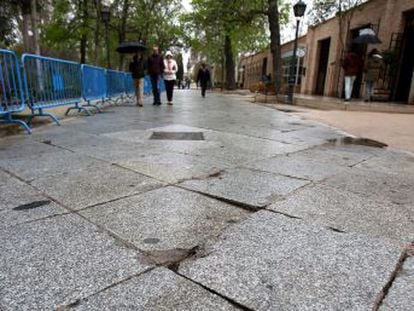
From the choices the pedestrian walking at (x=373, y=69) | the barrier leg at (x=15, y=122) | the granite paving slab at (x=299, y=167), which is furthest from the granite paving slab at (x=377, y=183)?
the pedestrian walking at (x=373, y=69)

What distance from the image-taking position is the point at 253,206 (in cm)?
250

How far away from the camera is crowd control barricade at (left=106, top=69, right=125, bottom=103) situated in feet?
36.9

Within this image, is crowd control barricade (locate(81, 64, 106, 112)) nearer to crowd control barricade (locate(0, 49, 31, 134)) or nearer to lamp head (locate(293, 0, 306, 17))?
crowd control barricade (locate(0, 49, 31, 134))

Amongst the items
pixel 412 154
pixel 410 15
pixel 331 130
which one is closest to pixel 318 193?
pixel 412 154

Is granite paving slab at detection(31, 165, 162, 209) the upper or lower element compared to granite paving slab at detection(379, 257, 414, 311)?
lower

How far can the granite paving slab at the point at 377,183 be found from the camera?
283cm

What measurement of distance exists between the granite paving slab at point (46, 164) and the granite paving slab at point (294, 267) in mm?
2127

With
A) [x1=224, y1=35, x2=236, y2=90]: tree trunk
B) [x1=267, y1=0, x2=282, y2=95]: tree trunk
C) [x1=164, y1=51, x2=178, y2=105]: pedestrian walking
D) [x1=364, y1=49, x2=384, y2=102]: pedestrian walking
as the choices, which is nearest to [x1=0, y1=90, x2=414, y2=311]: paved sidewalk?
[x1=164, y1=51, x2=178, y2=105]: pedestrian walking

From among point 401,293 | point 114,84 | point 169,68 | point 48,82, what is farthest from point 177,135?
point 114,84

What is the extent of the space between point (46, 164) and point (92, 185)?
3.35 ft

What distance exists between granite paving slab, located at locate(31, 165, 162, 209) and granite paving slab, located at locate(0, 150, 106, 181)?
169 millimetres

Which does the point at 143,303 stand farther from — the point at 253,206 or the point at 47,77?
the point at 47,77

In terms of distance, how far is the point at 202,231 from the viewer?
2.08 m

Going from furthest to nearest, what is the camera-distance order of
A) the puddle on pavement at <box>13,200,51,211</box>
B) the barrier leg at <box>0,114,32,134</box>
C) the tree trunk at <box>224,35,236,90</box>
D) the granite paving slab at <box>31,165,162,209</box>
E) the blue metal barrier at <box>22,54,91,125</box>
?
the tree trunk at <box>224,35,236,90</box>, the blue metal barrier at <box>22,54,91,125</box>, the barrier leg at <box>0,114,32,134</box>, the granite paving slab at <box>31,165,162,209</box>, the puddle on pavement at <box>13,200,51,211</box>
